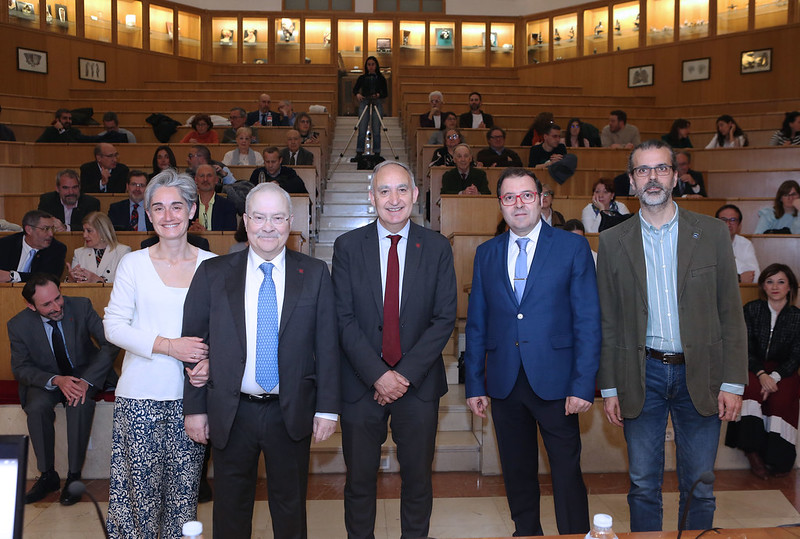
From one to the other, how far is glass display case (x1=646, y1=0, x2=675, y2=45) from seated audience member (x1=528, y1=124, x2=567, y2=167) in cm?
566

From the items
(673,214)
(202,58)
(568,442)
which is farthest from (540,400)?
(202,58)

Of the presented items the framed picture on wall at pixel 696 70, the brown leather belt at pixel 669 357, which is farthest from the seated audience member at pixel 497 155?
the framed picture on wall at pixel 696 70

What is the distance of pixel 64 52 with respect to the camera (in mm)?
→ 10625

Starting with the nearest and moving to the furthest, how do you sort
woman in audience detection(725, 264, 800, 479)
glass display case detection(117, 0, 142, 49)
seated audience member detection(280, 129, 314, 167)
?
woman in audience detection(725, 264, 800, 479) → seated audience member detection(280, 129, 314, 167) → glass display case detection(117, 0, 142, 49)

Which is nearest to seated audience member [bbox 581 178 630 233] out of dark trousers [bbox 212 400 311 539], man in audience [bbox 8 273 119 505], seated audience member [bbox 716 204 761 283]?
seated audience member [bbox 716 204 761 283]

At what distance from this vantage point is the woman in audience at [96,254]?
4191 mm

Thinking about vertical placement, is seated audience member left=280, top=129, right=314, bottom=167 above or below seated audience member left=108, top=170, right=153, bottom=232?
above

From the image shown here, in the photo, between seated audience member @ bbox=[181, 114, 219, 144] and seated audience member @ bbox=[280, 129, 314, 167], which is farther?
seated audience member @ bbox=[181, 114, 219, 144]

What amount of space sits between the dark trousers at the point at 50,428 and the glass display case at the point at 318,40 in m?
9.90

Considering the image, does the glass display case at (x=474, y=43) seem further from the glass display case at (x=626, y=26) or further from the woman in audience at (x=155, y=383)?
the woman in audience at (x=155, y=383)

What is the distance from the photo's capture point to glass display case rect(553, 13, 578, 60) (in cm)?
1191

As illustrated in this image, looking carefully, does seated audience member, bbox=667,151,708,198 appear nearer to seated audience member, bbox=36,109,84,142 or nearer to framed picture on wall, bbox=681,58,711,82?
framed picture on wall, bbox=681,58,711,82

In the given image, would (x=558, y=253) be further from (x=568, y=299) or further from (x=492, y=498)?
(x=492, y=498)

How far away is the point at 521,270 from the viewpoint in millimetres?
2320
